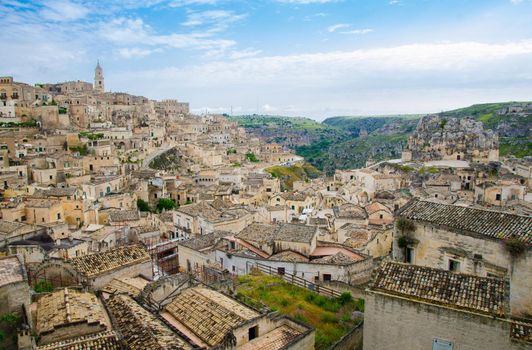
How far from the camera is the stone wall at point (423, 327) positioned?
40.9 ft

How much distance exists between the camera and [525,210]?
129 feet

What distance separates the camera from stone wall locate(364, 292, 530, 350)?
1246 cm

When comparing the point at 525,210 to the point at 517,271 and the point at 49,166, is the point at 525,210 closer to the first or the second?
the point at 517,271

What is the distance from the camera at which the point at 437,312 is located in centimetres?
1320

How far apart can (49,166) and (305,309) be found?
47.1 m

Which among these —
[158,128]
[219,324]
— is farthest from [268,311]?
[158,128]

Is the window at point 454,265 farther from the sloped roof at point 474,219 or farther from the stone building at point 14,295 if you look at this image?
the stone building at point 14,295

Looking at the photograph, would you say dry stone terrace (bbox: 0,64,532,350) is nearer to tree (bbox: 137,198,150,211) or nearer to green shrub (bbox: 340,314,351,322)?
green shrub (bbox: 340,314,351,322)

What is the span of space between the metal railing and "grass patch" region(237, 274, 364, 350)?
653 mm

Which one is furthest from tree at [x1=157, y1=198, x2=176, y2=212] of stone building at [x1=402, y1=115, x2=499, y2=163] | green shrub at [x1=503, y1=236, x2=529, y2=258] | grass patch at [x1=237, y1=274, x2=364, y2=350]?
stone building at [x1=402, y1=115, x2=499, y2=163]

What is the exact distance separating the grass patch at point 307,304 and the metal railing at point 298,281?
65 cm

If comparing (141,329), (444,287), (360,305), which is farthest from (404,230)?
(141,329)

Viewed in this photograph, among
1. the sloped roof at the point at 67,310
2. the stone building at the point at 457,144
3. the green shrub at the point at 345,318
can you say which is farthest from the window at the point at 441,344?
the stone building at the point at 457,144

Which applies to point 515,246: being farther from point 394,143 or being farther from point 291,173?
point 394,143
